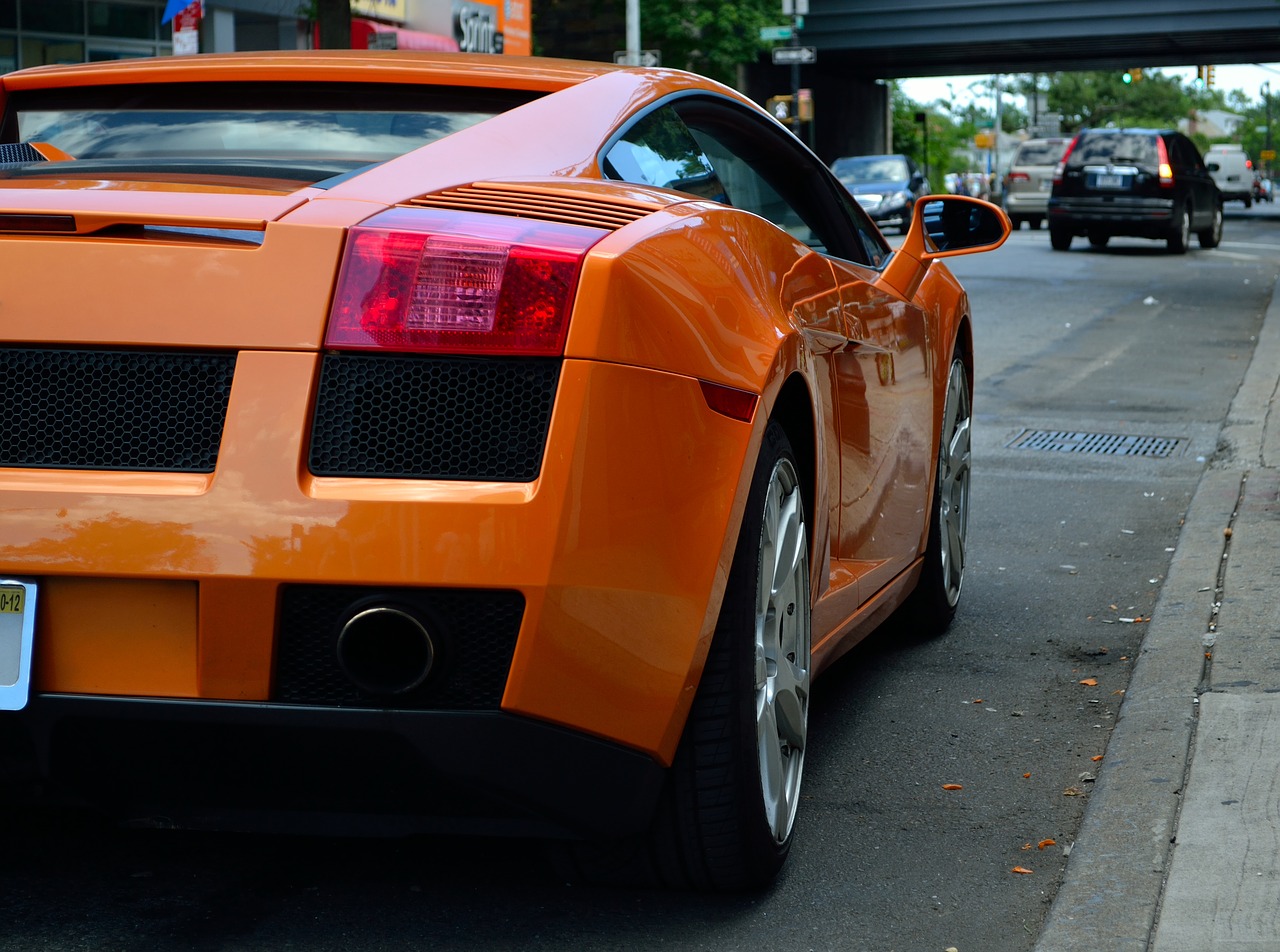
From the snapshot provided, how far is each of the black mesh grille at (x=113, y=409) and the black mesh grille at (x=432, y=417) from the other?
0.16m

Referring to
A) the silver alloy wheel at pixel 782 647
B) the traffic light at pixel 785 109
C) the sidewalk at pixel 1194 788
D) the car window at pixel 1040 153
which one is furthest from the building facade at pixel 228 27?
the silver alloy wheel at pixel 782 647

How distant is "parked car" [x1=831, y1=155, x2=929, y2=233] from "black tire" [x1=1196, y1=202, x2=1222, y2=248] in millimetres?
4535

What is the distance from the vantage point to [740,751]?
2793 mm

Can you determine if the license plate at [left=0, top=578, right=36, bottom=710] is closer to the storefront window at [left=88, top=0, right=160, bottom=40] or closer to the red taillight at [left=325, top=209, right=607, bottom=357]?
the red taillight at [left=325, top=209, right=607, bottom=357]

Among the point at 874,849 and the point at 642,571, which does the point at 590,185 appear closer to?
the point at 642,571

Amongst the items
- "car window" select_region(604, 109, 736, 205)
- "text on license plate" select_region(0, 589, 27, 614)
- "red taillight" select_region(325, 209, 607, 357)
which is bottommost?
"text on license plate" select_region(0, 589, 27, 614)

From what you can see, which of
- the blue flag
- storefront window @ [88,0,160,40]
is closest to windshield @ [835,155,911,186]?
storefront window @ [88,0,160,40]

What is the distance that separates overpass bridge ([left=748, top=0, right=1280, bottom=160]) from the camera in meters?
45.6

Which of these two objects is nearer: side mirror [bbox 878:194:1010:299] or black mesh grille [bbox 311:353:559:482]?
black mesh grille [bbox 311:353:559:482]

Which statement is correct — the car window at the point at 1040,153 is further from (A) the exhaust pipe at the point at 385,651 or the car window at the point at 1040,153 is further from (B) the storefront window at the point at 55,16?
(A) the exhaust pipe at the point at 385,651

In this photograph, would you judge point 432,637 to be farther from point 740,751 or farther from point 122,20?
point 122,20

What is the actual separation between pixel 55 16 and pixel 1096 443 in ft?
58.1

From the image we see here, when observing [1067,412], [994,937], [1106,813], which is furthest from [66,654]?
[1067,412]

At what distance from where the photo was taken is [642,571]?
2525mm
